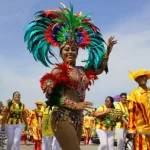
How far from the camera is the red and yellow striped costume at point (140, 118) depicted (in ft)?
20.9

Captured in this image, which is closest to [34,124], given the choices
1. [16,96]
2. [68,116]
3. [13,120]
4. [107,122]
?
[13,120]

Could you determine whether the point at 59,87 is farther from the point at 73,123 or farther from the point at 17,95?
the point at 17,95

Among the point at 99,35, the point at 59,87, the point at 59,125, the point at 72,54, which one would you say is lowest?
the point at 59,125

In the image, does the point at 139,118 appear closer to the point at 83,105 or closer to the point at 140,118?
the point at 140,118

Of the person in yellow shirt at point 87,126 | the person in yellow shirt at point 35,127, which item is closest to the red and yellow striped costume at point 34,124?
the person in yellow shirt at point 35,127

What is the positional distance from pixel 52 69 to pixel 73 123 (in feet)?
2.34

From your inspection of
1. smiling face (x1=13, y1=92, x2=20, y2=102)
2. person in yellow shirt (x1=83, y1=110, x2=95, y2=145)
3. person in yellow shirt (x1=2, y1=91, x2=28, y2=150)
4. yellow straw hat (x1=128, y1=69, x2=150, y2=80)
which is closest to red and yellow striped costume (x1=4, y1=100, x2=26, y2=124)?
person in yellow shirt (x1=2, y1=91, x2=28, y2=150)

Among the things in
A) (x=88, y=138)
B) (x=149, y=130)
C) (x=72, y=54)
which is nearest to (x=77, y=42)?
(x=72, y=54)

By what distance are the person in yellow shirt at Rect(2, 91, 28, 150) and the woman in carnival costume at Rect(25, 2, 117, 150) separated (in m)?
5.78

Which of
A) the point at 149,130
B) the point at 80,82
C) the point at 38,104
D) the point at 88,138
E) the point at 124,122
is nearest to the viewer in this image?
the point at 80,82

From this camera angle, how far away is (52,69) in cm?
477

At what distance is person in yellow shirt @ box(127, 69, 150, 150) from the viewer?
20.9 ft

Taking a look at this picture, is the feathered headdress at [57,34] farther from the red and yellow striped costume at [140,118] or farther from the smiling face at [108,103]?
the smiling face at [108,103]

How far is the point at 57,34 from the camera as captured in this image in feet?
17.2
